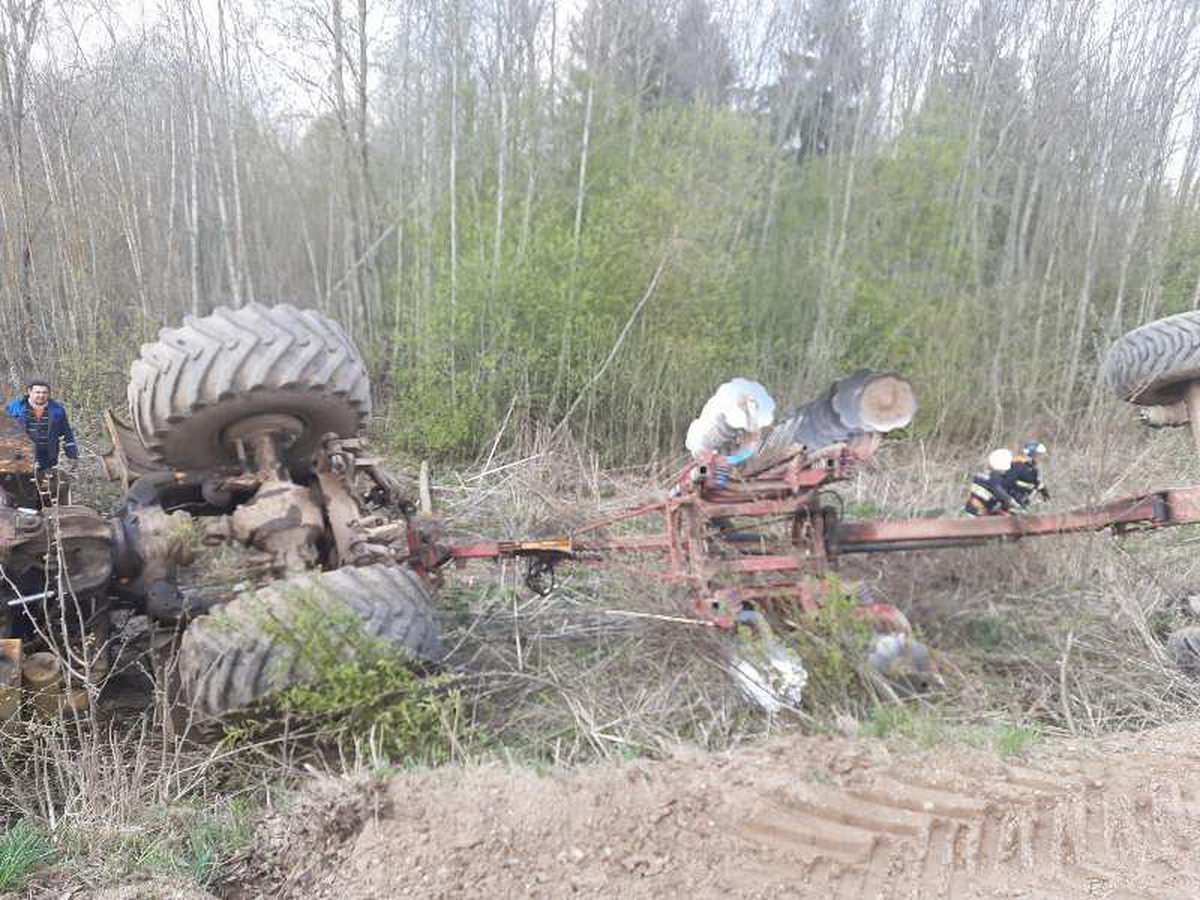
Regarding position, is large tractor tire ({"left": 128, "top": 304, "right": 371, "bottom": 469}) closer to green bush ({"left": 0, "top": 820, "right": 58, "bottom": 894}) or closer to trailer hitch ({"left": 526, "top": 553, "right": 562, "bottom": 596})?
trailer hitch ({"left": 526, "top": 553, "right": 562, "bottom": 596})

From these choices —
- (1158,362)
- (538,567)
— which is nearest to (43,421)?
(538,567)

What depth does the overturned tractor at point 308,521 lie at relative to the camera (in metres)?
3.28

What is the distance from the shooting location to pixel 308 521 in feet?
12.6

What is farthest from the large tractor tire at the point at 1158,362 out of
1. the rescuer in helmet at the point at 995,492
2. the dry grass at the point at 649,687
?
the rescuer in helmet at the point at 995,492

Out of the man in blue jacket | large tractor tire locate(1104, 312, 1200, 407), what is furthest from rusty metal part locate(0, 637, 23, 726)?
large tractor tire locate(1104, 312, 1200, 407)

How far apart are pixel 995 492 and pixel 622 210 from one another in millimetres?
6652

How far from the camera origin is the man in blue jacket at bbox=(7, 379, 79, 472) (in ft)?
20.2

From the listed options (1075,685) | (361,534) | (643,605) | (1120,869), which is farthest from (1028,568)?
(361,534)

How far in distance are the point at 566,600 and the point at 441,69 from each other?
25.6 feet

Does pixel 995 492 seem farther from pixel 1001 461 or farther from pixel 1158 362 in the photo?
pixel 1158 362

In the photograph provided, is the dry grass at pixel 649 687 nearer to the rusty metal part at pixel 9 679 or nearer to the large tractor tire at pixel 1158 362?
the rusty metal part at pixel 9 679

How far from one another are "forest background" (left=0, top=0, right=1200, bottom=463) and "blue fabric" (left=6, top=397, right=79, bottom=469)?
3355mm

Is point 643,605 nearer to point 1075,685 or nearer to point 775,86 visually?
point 1075,685

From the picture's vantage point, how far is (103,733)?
11.5 ft
